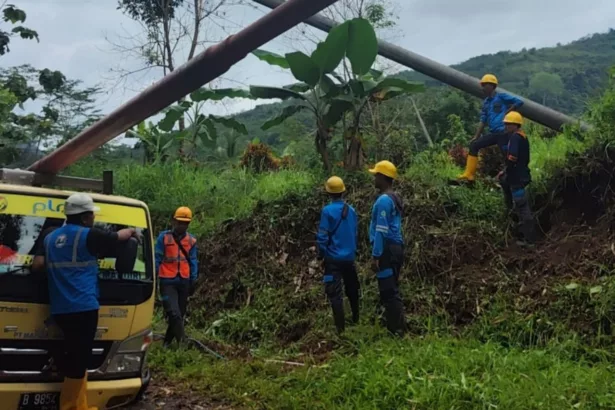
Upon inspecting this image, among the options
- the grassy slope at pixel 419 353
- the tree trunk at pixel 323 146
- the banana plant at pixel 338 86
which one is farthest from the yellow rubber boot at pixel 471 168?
the tree trunk at pixel 323 146

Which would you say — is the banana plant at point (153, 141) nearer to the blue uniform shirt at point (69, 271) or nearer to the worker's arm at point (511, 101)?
the worker's arm at point (511, 101)

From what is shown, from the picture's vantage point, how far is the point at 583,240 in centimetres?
754

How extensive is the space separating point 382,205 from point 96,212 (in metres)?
2.98

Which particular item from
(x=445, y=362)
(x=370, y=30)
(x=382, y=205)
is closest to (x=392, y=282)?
(x=382, y=205)

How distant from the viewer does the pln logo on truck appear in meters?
5.06

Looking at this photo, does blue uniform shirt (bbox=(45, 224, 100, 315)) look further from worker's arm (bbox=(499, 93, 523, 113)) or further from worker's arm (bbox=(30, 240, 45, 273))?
worker's arm (bbox=(499, 93, 523, 113))

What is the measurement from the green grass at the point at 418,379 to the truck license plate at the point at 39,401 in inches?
66.0

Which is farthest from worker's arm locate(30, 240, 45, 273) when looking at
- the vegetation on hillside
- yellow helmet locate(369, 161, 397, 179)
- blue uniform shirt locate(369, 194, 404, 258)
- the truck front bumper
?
yellow helmet locate(369, 161, 397, 179)

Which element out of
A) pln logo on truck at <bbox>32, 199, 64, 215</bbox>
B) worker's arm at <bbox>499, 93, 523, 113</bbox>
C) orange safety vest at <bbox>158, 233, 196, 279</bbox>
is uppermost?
worker's arm at <bbox>499, 93, 523, 113</bbox>

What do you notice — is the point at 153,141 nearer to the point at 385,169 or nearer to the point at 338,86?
the point at 338,86

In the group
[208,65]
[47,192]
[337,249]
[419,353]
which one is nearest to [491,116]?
[337,249]

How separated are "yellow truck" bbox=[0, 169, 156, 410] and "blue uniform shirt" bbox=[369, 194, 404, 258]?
243 cm

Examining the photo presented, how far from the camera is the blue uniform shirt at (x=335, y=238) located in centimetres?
731

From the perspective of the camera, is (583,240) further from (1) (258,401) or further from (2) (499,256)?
(1) (258,401)
